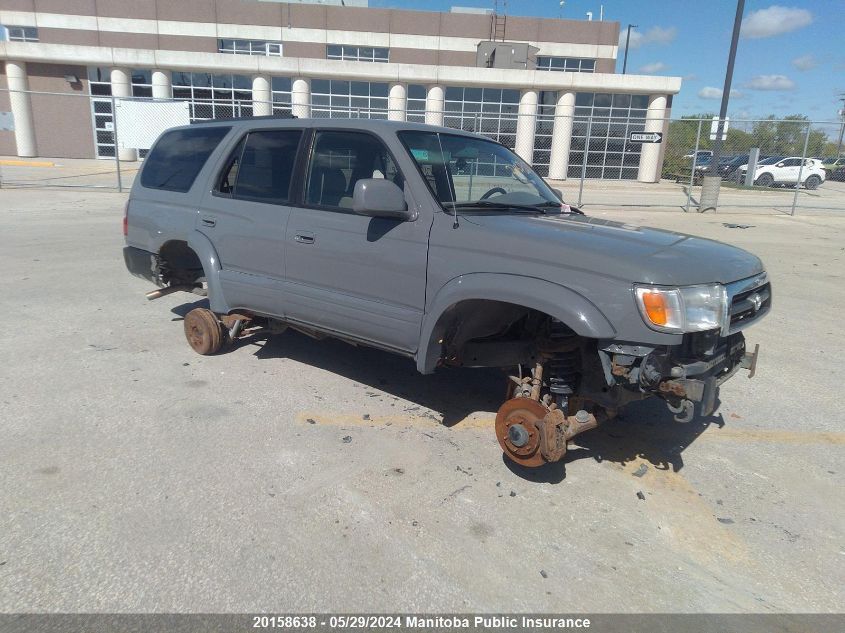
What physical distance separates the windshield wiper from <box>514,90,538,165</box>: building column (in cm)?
2759

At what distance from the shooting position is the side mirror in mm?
3562

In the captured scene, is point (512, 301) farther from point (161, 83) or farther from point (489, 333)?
point (161, 83)

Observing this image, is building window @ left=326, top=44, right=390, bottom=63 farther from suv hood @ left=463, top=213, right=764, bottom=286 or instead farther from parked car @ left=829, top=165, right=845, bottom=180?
suv hood @ left=463, top=213, right=764, bottom=286

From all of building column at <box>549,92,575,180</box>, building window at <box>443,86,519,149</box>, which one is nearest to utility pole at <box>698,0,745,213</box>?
building column at <box>549,92,575,180</box>

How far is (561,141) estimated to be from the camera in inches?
1203

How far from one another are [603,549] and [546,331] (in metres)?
1.23

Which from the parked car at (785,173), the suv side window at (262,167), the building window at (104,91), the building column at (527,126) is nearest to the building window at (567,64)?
the building column at (527,126)

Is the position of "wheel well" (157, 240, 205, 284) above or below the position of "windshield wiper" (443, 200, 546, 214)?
below

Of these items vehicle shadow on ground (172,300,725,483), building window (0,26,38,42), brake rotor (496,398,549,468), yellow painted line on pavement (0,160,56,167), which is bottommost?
vehicle shadow on ground (172,300,725,483)

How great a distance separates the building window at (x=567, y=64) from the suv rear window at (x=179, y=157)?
111ft

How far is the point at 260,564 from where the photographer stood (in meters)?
2.71

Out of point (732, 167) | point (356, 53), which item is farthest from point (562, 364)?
point (356, 53)

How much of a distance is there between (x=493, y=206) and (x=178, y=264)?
3420 mm

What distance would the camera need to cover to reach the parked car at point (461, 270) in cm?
306
